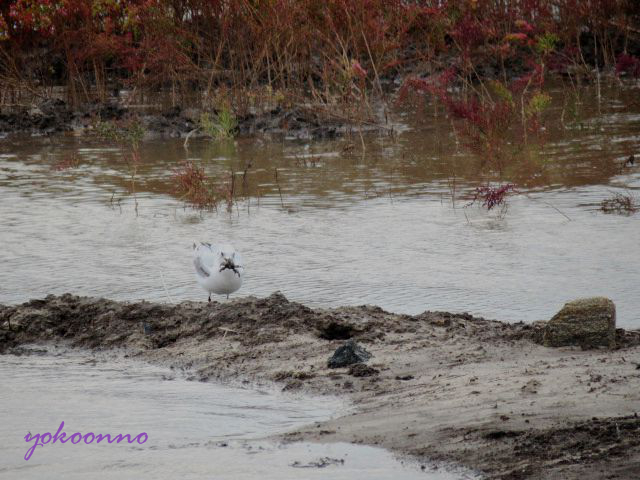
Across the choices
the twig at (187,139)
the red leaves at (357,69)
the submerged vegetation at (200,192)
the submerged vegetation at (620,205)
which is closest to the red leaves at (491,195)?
the submerged vegetation at (620,205)

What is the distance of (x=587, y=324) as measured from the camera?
181 inches

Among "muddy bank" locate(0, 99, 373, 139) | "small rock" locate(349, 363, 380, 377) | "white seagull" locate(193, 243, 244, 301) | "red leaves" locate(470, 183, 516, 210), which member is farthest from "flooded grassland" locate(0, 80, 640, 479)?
"muddy bank" locate(0, 99, 373, 139)

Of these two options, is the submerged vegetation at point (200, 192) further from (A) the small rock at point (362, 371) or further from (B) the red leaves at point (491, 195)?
(A) the small rock at point (362, 371)

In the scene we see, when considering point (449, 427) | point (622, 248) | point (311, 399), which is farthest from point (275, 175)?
point (449, 427)

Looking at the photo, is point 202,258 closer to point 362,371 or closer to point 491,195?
point 362,371

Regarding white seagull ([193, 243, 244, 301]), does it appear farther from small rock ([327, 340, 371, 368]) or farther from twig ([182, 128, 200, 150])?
twig ([182, 128, 200, 150])

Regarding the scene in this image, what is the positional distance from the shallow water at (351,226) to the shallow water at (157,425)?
1.59m

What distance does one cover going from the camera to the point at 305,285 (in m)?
6.57

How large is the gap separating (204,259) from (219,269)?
→ 265 millimetres

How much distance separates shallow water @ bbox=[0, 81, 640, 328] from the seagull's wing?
1.40 ft

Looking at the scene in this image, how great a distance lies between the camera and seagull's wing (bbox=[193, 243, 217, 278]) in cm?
595

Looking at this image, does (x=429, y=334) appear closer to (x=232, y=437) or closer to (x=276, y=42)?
(x=232, y=437)

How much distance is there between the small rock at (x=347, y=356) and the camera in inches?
184

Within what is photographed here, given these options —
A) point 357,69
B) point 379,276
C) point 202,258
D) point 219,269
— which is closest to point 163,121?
point 357,69
